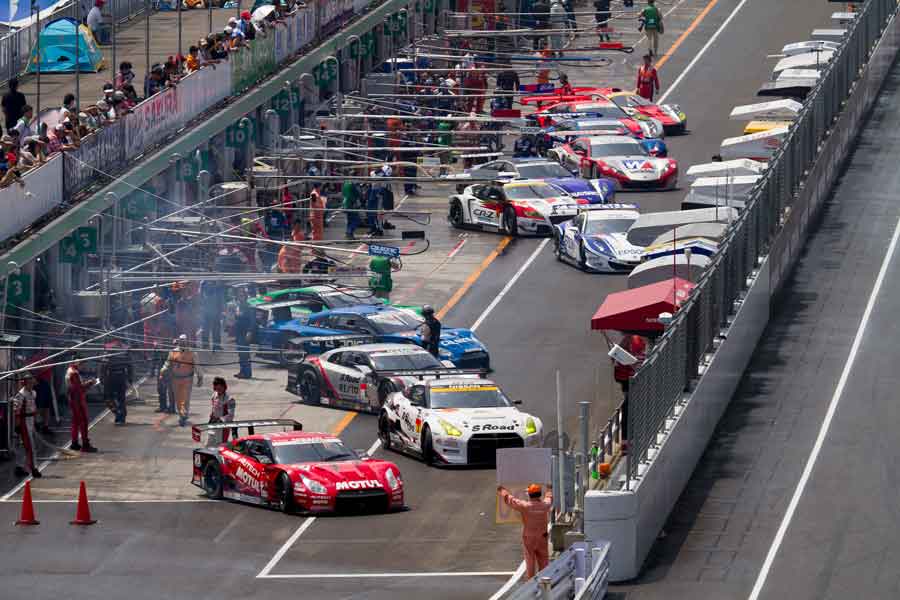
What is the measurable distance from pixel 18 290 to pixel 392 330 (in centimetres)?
698

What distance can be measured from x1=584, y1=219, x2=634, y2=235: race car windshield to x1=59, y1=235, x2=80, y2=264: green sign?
12.2 m

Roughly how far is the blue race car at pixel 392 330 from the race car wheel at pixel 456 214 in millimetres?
10452

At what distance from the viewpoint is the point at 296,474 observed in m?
31.3

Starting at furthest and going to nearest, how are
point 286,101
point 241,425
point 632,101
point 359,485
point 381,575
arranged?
point 632,101
point 286,101
point 241,425
point 359,485
point 381,575

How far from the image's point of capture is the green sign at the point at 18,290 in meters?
36.6

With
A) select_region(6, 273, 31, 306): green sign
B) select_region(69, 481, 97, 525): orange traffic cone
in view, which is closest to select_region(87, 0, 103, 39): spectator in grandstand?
select_region(6, 273, 31, 306): green sign

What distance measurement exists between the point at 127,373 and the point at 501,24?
37208 millimetres

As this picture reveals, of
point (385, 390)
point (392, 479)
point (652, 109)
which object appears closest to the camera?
point (392, 479)

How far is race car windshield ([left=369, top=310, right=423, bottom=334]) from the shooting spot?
131ft

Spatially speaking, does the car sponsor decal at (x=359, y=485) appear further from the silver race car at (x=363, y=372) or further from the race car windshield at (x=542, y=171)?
the race car windshield at (x=542, y=171)

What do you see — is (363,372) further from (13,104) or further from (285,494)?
(13,104)

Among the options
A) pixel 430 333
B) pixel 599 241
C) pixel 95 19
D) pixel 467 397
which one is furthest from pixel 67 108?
pixel 467 397

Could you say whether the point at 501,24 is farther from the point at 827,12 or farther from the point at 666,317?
the point at 666,317

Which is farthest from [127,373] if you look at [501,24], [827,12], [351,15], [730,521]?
[827,12]
